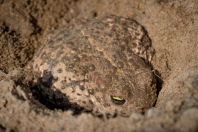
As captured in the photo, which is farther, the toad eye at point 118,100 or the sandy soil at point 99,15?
the toad eye at point 118,100

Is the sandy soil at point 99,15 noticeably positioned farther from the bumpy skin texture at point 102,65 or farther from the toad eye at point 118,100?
the toad eye at point 118,100

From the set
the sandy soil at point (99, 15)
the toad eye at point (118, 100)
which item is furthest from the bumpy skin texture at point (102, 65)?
the sandy soil at point (99, 15)

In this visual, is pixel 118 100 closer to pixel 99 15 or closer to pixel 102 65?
pixel 102 65

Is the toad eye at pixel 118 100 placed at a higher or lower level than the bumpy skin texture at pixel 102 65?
lower

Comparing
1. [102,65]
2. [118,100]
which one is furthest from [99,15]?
[118,100]

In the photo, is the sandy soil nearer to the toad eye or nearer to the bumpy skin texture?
the bumpy skin texture
